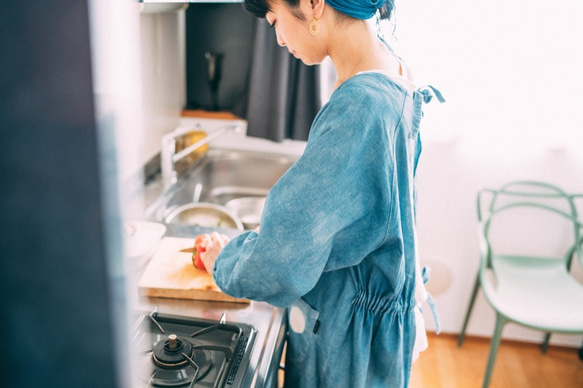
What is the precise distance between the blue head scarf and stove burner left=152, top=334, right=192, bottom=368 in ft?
2.16

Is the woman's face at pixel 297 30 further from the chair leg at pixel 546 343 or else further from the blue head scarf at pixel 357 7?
the chair leg at pixel 546 343

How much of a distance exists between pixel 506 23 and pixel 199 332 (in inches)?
73.9

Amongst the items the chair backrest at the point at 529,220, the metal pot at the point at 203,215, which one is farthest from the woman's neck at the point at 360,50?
the chair backrest at the point at 529,220

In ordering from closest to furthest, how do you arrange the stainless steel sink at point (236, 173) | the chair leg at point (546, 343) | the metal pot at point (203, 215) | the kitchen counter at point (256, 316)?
the kitchen counter at point (256, 316) → the metal pot at point (203, 215) → the stainless steel sink at point (236, 173) → the chair leg at point (546, 343)

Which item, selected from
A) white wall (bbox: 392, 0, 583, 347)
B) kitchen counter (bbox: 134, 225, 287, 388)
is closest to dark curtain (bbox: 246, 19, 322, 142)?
white wall (bbox: 392, 0, 583, 347)

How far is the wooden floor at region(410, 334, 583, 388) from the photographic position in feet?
7.63

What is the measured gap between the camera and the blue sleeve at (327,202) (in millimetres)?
773

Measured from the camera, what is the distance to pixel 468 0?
2.14m

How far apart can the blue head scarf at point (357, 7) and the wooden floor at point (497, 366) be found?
1.87 metres

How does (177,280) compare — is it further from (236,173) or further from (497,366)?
(497,366)

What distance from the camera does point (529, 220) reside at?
2.44 m

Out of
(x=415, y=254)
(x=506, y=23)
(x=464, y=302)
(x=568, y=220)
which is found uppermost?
(x=506, y=23)

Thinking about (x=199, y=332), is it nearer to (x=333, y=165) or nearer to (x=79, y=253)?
(x=333, y=165)

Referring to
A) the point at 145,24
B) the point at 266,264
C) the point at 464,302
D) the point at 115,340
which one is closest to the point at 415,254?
the point at 266,264
